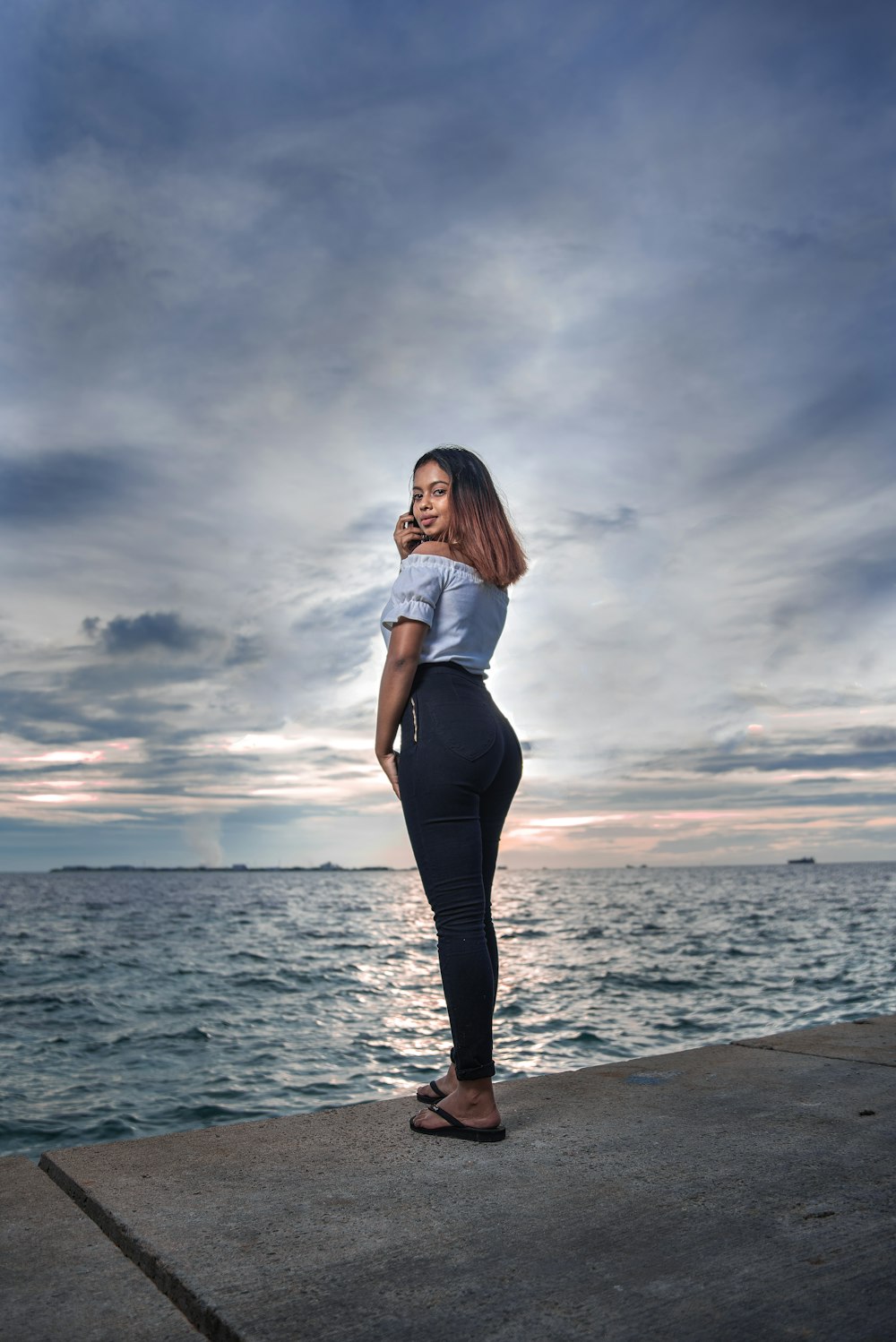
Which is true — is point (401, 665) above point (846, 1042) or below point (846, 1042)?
above

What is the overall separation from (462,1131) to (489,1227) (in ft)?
2.20

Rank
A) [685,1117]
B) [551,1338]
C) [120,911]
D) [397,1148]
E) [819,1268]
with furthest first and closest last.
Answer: [120,911]
[685,1117]
[397,1148]
[819,1268]
[551,1338]

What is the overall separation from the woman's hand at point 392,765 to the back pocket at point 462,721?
0.22 m

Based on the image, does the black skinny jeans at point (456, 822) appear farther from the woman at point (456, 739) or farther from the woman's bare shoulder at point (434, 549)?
the woman's bare shoulder at point (434, 549)

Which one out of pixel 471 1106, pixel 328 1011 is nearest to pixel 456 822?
pixel 471 1106

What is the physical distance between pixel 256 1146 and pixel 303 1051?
7.51 m

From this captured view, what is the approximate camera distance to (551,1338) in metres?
1.41

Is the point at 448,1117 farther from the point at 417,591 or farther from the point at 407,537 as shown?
the point at 407,537

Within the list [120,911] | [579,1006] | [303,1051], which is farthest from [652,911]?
[303,1051]

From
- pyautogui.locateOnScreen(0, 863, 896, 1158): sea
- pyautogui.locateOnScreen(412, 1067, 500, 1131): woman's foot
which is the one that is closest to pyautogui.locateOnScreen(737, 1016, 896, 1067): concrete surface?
pyautogui.locateOnScreen(412, 1067, 500, 1131): woman's foot

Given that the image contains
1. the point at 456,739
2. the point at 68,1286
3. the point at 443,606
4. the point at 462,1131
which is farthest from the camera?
the point at 443,606

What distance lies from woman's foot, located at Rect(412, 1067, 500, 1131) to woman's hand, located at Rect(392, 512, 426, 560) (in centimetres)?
152

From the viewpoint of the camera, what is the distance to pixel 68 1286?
162cm

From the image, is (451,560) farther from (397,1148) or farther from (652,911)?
(652,911)
